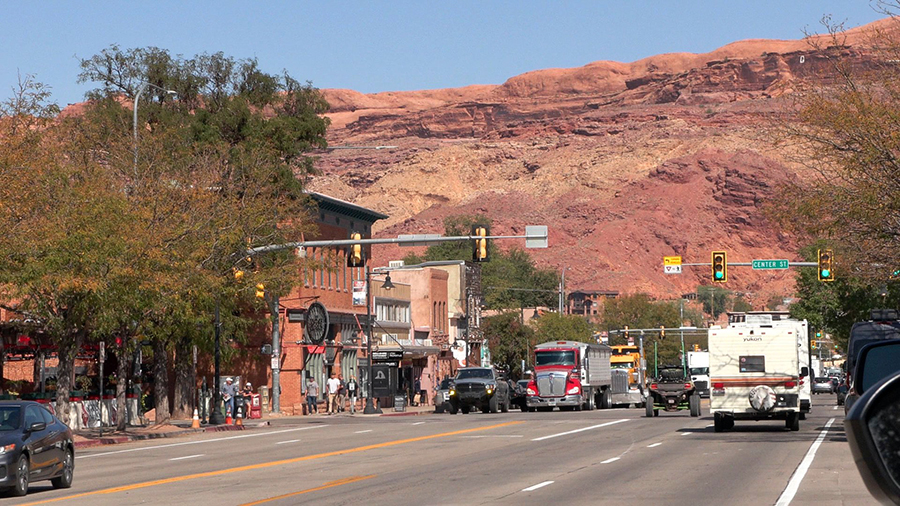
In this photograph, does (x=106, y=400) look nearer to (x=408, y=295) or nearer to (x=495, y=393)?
(x=495, y=393)

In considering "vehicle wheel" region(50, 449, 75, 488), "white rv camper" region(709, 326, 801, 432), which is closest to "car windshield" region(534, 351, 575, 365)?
"white rv camper" region(709, 326, 801, 432)

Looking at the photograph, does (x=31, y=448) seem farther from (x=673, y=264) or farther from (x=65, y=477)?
(x=673, y=264)

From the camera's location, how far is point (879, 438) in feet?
8.70

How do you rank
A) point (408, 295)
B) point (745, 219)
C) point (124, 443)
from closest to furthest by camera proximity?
point (124, 443) < point (408, 295) < point (745, 219)

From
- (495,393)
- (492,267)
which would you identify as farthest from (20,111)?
(492,267)

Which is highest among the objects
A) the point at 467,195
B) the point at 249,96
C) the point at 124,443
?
the point at 467,195

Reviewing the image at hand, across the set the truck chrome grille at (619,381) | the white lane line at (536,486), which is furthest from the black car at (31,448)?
the truck chrome grille at (619,381)

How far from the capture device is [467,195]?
19388cm

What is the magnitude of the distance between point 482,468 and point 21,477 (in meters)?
7.76

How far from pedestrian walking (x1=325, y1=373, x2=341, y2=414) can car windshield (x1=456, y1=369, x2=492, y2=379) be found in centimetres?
674

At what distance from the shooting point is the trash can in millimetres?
52531

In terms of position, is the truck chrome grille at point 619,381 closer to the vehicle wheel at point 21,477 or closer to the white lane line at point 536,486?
the white lane line at point 536,486

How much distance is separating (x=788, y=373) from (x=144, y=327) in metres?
20.3

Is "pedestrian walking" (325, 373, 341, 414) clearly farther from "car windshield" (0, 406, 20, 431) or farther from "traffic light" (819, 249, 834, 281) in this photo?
"car windshield" (0, 406, 20, 431)
